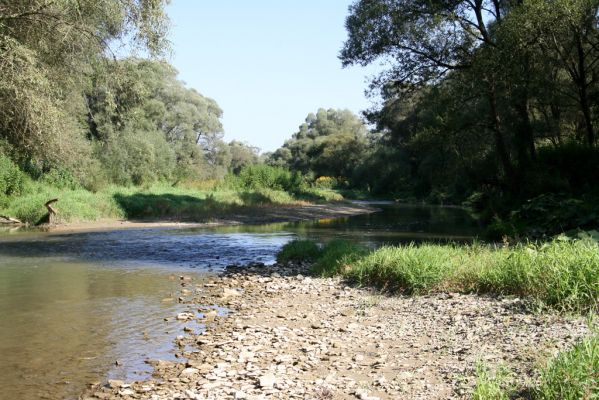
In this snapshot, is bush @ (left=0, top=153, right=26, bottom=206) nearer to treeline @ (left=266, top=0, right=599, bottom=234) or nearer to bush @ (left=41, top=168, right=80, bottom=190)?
bush @ (left=41, top=168, right=80, bottom=190)

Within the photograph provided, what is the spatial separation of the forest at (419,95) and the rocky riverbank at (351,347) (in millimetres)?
6147

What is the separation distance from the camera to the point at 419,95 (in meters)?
26.5

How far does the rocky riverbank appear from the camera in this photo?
569cm

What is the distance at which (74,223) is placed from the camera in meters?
28.5

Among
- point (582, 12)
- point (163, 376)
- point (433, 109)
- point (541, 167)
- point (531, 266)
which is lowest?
point (163, 376)

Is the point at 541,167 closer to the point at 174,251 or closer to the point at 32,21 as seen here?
the point at 174,251

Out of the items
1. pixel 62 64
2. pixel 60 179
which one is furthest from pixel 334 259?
pixel 60 179

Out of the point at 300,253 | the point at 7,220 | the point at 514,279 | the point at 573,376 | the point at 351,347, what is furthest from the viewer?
the point at 7,220

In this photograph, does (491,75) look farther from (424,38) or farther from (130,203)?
(130,203)

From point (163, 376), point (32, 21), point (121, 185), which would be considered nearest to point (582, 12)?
point (32, 21)

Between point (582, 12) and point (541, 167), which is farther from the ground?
point (582, 12)

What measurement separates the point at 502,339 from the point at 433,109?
19470 mm

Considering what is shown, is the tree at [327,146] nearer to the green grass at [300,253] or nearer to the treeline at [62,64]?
the green grass at [300,253]

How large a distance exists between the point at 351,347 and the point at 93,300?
622 centimetres
